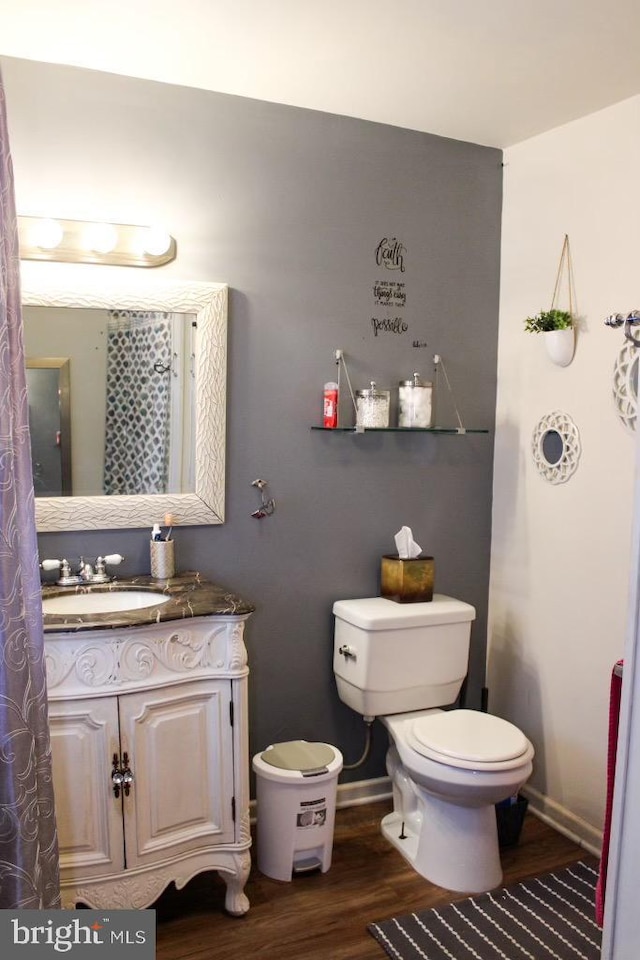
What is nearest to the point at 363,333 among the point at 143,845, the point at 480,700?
the point at 480,700

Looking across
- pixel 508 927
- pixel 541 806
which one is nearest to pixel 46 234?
pixel 508 927

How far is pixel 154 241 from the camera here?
2.48 metres

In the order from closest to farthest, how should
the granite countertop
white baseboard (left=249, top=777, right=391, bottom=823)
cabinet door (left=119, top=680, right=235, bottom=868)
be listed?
the granite countertop < cabinet door (left=119, top=680, right=235, bottom=868) < white baseboard (left=249, top=777, right=391, bottom=823)

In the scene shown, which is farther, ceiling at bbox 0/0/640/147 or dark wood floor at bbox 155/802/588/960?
dark wood floor at bbox 155/802/588/960

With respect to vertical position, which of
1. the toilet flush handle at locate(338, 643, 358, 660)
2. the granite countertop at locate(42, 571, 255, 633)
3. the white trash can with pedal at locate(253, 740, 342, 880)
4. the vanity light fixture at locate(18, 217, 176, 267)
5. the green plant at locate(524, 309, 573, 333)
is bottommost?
the white trash can with pedal at locate(253, 740, 342, 880)

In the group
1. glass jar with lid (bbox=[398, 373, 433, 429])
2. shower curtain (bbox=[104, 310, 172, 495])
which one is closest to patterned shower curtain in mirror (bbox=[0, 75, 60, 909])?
shower curtain (bbox=[104, 310, 172, 495])

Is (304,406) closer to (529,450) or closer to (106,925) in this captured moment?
(529,450)

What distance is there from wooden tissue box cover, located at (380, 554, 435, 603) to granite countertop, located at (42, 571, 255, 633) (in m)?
0.67

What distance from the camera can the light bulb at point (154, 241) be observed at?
8.15ft

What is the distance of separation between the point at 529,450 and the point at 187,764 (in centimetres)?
166

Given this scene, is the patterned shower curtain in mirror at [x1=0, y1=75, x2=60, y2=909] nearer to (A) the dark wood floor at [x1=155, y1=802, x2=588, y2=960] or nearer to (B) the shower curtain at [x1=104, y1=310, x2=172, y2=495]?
(A) the dark wood floor at [x1=155, y1=802, x2=588, y2=960]

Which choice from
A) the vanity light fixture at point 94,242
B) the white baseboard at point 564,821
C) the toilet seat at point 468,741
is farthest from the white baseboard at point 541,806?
the vanity light fixture at point 94,242

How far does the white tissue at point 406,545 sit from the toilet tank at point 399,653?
0.59ft

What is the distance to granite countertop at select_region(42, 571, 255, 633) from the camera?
2.01 m
